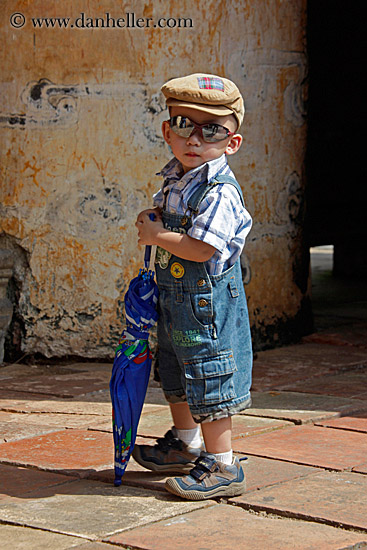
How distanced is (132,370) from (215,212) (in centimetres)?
59

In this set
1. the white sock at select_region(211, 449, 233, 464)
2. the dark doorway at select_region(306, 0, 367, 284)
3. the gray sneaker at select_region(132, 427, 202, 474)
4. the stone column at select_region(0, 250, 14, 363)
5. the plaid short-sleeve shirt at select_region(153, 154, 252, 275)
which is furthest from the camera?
the dark doorway at select_region(306, 0, 367, 284)

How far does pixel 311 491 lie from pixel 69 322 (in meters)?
2.57

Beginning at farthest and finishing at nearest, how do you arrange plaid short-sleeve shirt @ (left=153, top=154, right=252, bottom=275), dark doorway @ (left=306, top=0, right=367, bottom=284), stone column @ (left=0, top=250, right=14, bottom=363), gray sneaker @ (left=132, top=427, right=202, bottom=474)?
dark doorway @ (left=306, top=0, right=367, bottom=284), stone column @ (left=0, top=250, right=14, bottom=363), gray sneaker @ (left=132, top=427, right=202, bottom=474), plaid short-sleeve shirt @ (left=153, top=154, right=252, bottom=275)

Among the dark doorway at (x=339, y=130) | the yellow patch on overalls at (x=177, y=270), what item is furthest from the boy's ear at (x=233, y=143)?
the dark doorway at (x=339, y=130)

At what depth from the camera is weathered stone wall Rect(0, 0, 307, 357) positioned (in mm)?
5148

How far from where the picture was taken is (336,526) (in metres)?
2.67

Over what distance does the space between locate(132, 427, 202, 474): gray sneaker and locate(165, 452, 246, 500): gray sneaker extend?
206 mm

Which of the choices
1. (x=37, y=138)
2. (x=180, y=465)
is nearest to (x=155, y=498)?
(x=180, y=465)

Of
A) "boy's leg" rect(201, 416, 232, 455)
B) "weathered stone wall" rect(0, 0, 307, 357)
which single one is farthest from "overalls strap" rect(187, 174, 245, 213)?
"weathered stone wall" rect(0, 0, 307, 357)

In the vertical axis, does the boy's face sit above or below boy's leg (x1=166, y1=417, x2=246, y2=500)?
above

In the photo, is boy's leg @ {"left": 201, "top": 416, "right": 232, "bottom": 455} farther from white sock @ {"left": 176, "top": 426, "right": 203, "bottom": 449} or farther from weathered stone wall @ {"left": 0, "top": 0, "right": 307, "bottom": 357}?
weathered stone wall @ {"left": 0, "top": 0, "right": 307, "bottom": 357}

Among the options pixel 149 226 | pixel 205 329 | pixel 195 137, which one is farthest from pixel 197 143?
pixel 205 329

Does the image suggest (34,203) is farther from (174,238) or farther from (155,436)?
(174,238)

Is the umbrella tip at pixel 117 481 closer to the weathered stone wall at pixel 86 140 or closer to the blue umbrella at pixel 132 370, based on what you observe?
the blue umbrella at pixel 132 370
